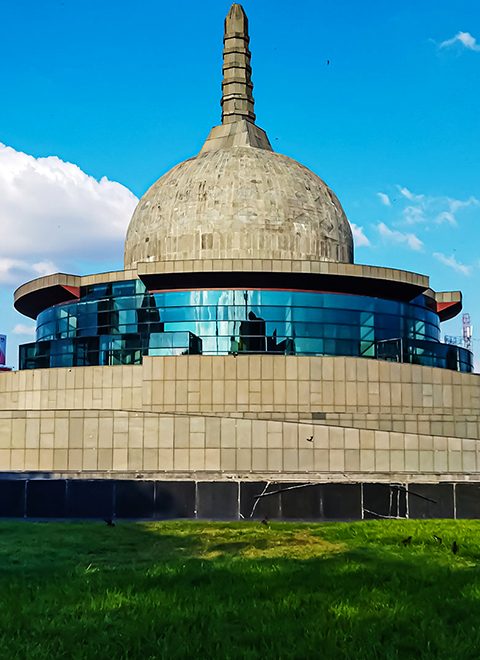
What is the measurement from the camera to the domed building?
24.5 meters

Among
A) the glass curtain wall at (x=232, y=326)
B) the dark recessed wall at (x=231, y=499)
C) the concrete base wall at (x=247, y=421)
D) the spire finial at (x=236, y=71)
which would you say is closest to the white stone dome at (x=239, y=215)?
the glass curtain wall at (x=232, y=326)

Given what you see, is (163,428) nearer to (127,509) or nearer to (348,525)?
(127,509)

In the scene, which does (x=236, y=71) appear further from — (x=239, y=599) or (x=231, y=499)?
(x=239, y=599)

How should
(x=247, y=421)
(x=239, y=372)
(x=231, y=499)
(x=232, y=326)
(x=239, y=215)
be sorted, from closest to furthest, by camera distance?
1. (x=231, y=499)
2. (x=247, y=421)
3. (x=239, y=372)
4. (x=232, y=326)
5. (x=239, y=215)

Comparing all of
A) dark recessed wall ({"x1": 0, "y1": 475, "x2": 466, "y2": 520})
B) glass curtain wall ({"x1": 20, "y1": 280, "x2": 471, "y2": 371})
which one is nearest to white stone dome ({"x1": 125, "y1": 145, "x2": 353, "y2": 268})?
glass curtain wall ({"x1": 20, "y1": 280, "x2": 471, "y2": 371})

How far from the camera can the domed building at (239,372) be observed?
24.5 meters

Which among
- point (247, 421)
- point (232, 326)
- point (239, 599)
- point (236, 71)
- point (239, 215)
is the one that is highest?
point (236, 71)

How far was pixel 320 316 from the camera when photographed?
125ft

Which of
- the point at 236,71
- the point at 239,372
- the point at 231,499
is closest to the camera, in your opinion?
the point at 231,499

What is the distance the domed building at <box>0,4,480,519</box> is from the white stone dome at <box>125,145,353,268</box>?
0.11 m

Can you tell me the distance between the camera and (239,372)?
3375 centimetres

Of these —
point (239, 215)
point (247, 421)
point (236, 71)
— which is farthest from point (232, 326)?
point (236, 71)

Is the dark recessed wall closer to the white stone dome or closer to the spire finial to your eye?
the white stone dome

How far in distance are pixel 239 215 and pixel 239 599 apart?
33242 millimetres
